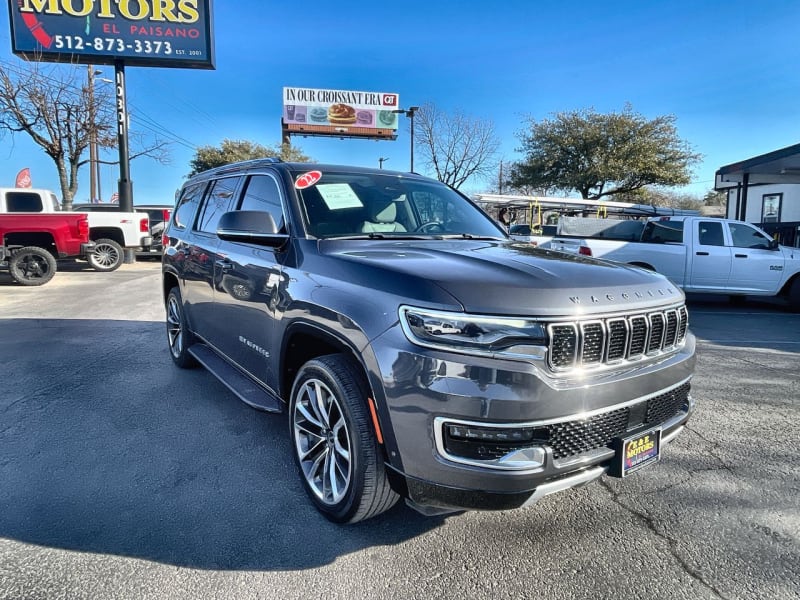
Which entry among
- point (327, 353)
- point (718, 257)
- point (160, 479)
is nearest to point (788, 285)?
point (718, 257)

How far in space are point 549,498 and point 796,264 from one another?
392 inches

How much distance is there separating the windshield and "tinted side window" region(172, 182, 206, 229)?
6.90 ft

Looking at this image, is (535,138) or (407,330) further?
(535,138)

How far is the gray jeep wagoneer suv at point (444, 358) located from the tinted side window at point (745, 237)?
8967 mm

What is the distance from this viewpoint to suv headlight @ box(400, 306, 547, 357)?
2023 millimetres

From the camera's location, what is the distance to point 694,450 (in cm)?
349

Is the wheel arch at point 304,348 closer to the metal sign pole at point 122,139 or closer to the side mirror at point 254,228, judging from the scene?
the side mirror at point 254,228

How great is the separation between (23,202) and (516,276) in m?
14.0

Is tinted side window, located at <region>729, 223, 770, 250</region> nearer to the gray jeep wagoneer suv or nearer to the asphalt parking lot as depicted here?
the asphalt parking lot

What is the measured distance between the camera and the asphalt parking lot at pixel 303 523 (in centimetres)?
220

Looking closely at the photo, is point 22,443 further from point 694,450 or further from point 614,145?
point 614,145

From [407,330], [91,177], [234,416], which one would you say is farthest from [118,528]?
[91,177]

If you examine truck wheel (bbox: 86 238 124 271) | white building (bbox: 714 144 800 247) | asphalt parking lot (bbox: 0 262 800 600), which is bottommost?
asphalt parking lot (bbox: 0 262 800 600)

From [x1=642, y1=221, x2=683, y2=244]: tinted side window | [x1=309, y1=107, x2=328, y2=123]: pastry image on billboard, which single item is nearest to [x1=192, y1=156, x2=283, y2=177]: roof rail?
[x1=642, y1=221, x2=683, y2=244]: tinted side window
